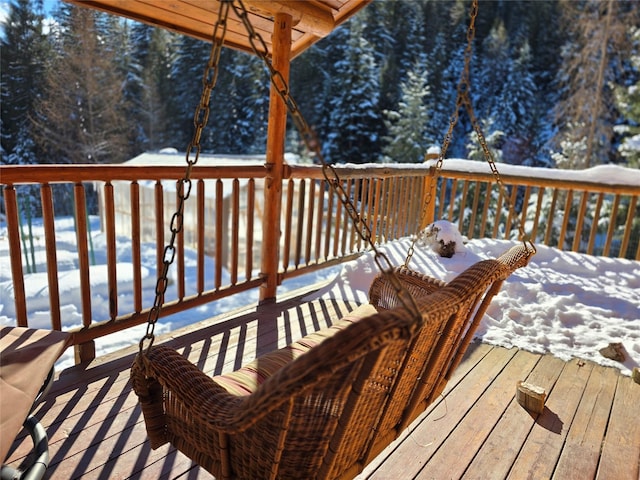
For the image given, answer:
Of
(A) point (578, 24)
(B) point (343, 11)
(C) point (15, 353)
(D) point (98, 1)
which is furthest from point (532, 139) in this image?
(C) point (15, 353)

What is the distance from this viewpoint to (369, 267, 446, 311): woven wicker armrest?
6.66 ft

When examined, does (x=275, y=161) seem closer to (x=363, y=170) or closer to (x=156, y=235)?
(x=156, y=235)

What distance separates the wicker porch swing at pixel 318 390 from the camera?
2.79ft

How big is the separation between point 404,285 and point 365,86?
18846 mm

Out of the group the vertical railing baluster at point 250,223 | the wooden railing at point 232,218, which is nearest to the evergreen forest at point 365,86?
the wooden railing at point 232,218

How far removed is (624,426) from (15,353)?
241cm

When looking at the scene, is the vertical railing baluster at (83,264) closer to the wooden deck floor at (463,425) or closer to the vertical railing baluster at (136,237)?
the wooden deck floor at (463,425)

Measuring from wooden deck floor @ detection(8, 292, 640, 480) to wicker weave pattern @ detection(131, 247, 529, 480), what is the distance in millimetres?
382

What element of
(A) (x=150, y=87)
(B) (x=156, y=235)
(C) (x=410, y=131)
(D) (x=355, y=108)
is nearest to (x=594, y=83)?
(C) (x=410, y=131)

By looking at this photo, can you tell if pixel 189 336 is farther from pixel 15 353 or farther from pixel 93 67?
pixel 93 67

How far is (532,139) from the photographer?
830 inches

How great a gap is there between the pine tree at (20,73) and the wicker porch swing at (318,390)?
47.0 feet

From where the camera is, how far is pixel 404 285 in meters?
2.05

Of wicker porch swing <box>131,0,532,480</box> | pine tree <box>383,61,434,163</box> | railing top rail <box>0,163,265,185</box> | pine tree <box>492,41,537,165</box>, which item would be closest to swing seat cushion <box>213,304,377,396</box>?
wicker porch swing <box>131,0,532,480</box>
